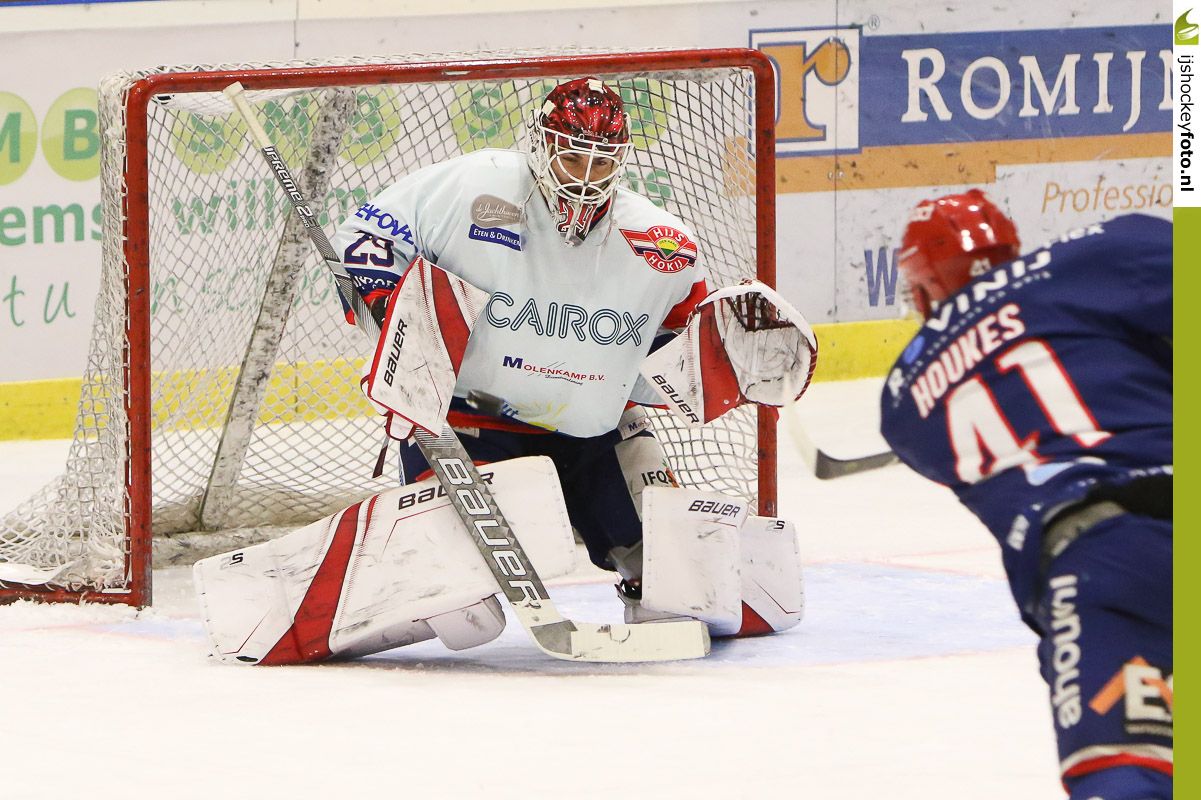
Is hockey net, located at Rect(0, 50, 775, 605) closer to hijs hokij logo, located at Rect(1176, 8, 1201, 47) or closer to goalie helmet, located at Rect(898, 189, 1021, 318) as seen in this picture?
hijs hokij logo, located at Rect(1176, 8, 1201, 47)

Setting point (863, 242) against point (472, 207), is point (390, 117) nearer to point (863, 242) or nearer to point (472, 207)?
point (472, 207)

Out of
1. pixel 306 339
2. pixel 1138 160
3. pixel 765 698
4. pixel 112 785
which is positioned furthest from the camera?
pixel 1138 160

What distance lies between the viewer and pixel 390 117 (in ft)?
15.6

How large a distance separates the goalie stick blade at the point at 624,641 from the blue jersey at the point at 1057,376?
1.36m

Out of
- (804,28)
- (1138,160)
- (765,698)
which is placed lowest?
(765,698)

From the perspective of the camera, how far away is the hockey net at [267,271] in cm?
372

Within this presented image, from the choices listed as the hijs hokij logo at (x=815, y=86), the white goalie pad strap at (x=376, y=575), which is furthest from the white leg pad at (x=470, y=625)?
the hijs hokij logo at (x=815, y=86)

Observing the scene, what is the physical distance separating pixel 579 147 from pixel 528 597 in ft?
2.43

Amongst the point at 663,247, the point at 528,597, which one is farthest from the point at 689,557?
the point at 663,247

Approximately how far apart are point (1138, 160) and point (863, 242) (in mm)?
1155

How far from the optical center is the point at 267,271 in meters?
4.48

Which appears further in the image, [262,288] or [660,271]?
[262,288]

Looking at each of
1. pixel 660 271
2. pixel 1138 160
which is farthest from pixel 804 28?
pixel 660 271

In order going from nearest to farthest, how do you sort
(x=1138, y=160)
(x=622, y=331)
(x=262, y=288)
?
(x=622, y=331) < (x=262, y=288) < (x=1138, y=160)
